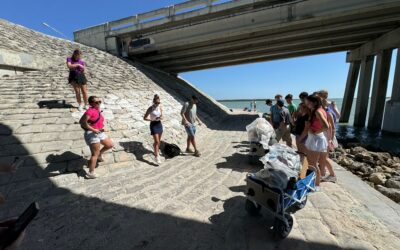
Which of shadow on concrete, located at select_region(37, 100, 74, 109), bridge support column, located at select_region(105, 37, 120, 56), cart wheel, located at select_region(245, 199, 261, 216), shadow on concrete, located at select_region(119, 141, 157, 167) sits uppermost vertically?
bridge support column, located at select_region(105, 37, 120, 56)

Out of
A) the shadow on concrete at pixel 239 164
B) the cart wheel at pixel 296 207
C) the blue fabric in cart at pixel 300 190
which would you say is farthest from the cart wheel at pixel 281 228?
the shadow on concrete at pixel 239 164

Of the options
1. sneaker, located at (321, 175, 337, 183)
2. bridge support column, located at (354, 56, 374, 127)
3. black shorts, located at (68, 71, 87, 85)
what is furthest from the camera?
bridge support column, located at (354, 56, 374, 127)

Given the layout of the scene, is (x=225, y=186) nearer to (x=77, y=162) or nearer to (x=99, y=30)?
(x=77, y=162)

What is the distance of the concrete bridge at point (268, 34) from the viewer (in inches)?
527

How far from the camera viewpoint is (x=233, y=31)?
1529 cm

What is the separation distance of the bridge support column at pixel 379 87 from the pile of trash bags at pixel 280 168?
21.5m

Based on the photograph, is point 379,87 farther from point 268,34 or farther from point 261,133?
point 261,133

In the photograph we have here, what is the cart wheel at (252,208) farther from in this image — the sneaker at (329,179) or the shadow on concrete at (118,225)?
the sneaker at (329,179)

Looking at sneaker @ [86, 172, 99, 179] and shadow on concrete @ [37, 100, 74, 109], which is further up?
shadow on concrete @ [37, 100, 74, 109]

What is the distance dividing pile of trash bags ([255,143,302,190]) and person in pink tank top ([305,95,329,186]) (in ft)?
3.06

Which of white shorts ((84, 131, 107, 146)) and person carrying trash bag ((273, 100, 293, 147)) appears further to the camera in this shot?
person carrying trash bag ((273, 100, 293, 147))

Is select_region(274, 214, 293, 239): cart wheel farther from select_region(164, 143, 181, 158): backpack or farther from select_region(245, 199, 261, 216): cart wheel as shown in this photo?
select_region(164, 143, 181, 158): backpack

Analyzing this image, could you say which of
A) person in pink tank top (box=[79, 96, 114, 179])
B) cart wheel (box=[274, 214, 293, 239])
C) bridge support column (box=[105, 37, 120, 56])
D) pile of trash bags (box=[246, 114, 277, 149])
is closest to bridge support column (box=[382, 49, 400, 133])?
pile of trash bags (box=[246, 114, 277, 149])

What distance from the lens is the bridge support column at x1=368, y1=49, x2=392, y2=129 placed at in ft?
62.8
